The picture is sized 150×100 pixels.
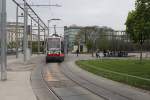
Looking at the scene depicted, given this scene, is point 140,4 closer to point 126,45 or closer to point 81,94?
point 81,94

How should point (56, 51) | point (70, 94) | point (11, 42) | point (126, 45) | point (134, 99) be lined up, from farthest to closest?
point (126, 45), point (11, 42), point (56, 51), point (70, 94), point (134, 99)

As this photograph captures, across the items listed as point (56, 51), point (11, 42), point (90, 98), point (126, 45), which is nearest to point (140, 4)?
point (90, 98)

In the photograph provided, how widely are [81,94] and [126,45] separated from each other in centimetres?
11337

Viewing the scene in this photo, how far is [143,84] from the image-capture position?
860 inches

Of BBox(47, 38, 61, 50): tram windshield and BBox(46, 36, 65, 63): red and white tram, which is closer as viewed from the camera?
BBox(46, 36, 65, 63): red and white tram

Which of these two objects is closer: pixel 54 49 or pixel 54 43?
pixel 54 49

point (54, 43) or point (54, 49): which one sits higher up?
point (54, 43)

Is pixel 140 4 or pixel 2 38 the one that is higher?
pixel 140 4

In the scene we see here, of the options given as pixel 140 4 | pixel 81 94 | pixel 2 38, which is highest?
pixel 140 4

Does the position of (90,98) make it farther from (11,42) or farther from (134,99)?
(11,42)

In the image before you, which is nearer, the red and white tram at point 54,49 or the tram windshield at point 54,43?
the red and white tram at point 54,49

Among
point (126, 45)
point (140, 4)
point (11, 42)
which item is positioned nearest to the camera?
point (140, 4)

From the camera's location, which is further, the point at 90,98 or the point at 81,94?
the point at 81,94

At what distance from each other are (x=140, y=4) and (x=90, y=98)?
10273 mm
